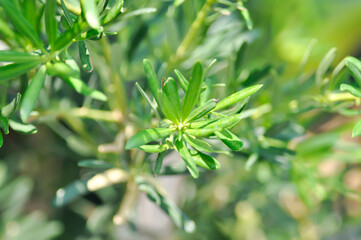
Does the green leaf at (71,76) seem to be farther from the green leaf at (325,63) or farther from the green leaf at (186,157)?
the green leaf at (325,63)

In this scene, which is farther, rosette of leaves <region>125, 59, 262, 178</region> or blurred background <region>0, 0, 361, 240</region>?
blurred background <region>0, 0, 361, 240</region>

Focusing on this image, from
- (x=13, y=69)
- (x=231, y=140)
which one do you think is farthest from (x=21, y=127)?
(x=231, y=140)

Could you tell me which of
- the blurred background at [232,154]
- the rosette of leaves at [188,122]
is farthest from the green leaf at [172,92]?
the blurred background at [232,154]

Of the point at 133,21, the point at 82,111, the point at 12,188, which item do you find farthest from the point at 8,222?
the point at 133,21

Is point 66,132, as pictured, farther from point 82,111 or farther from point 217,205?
point 217,205

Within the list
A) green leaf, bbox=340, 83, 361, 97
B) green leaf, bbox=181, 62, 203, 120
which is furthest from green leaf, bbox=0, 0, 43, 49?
green leaf, bbox=340, 83, 361, 97

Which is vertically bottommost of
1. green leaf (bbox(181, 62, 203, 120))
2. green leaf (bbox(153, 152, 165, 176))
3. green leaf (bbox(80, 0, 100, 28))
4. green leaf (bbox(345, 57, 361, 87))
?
green leaf (bbox(153, 152, 165, 176))

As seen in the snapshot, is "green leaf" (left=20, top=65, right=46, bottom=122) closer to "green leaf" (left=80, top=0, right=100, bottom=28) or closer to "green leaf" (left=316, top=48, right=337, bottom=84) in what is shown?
"green leaf" (left=80, top=0, right=100, bottom=28)

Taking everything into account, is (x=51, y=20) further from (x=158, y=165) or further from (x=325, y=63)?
(x=325, y=63)
